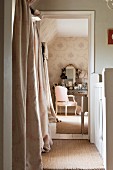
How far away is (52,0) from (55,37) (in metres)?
4.30

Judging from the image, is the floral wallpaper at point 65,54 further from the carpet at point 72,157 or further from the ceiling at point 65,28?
the carpet at point 72,157

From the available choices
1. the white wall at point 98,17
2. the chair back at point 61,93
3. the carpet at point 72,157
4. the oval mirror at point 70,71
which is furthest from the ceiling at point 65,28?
the carpet at point 72,157

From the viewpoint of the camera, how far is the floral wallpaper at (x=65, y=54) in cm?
827

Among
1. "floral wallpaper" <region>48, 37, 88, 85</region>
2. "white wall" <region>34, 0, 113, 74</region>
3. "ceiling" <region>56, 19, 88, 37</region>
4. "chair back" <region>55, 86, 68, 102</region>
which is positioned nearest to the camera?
"white wall" <region>34, 0, 113, 74</region>

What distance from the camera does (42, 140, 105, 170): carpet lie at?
8.18 ft

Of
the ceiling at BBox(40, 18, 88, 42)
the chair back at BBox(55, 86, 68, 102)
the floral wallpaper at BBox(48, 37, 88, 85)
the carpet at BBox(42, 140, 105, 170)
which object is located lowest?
the carpet at BBox(42, 140, 105, 170)

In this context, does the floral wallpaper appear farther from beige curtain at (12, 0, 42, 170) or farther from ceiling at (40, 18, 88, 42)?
beige curtain at (12, 0, 42, 170)

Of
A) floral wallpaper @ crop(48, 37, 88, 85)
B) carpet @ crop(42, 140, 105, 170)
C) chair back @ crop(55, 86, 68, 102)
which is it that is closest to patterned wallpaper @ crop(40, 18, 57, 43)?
chair back @ crop(55, 86, 68, 102)

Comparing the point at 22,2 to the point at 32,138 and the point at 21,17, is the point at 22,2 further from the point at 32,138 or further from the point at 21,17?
the point at 32,138

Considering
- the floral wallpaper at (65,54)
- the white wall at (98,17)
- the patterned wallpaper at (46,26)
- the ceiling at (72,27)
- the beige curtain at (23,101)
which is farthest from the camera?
the floral wallpaper at (65,54)

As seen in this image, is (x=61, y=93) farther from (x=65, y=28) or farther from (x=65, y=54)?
(x=65, y=28)

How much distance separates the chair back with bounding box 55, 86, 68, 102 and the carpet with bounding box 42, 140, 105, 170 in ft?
12.3

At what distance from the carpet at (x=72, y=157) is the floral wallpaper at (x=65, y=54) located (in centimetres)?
489

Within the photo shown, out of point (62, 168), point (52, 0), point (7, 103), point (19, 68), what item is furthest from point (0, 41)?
point (52, 0)
